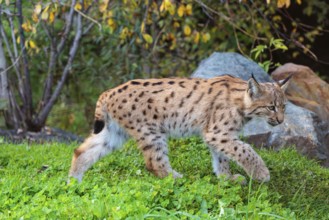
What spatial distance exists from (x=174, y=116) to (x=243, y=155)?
3.13ft

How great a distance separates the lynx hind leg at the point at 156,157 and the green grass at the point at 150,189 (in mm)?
128

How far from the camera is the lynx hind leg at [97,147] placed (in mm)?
7906

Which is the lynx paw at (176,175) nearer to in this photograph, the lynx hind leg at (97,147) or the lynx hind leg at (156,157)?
the lynx hind leg at (156,157)

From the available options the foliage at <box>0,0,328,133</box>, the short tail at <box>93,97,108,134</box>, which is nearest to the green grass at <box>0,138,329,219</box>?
the short tail at <box>93,97,108,134</box>

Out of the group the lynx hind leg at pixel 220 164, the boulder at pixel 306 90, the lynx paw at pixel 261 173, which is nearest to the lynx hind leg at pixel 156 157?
the lynx hind leg at pixel 220 164

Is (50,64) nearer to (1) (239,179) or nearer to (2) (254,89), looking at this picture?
(2) (254,89)

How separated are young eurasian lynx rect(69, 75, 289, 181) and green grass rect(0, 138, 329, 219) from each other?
27cm

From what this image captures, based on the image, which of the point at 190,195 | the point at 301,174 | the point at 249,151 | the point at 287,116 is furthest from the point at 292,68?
the point at 190,195

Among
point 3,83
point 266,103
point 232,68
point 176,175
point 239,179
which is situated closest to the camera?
point 239,179

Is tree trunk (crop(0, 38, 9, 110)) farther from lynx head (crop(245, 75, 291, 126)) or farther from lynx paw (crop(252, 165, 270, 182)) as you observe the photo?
lynx paw (crop(252, 165, 270, 182))

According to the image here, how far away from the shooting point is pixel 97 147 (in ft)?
26.3

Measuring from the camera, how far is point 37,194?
6.63 m

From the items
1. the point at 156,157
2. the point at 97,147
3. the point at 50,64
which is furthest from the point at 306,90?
the point at 97,147

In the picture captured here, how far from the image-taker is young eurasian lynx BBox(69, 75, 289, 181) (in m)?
7.87
